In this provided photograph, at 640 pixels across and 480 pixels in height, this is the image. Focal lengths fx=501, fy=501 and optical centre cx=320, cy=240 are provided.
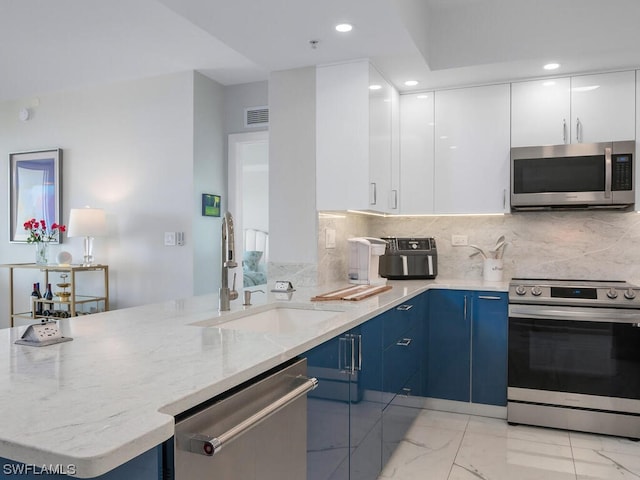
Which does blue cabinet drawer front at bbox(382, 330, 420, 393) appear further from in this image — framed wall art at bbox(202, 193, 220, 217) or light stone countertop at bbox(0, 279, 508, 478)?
framed wall art at bbox(202, 193, 220, 217)

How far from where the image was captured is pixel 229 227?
2.03 meters

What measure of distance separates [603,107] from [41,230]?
5015 millimetres

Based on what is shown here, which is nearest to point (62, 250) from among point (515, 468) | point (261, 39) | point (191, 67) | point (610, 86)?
point (191, 67)

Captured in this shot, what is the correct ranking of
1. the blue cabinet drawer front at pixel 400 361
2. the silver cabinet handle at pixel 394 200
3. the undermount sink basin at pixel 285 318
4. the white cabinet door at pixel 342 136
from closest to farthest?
the undermount sink basin at pixel 285 318
the blue cabinet drawer front at pixel 400 361
the white cabinet door at pixel 342 136
the silver cabinet handle at pixel 394 200

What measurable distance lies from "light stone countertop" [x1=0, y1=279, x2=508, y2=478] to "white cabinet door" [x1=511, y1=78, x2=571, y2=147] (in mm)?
2179

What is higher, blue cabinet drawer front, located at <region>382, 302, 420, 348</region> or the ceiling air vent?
the ceiling air vent

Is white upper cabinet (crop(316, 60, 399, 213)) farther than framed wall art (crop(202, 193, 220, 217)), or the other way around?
framed wall art (crop(202, 193, 220, 217))

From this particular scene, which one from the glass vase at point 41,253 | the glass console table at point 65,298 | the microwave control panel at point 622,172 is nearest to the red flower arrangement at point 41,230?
the glass vase at point 41,253

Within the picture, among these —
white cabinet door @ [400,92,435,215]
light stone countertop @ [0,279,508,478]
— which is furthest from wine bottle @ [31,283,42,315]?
white cabinet door @ [400,92,435,215]

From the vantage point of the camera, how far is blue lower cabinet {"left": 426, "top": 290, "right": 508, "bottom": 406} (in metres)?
3.21

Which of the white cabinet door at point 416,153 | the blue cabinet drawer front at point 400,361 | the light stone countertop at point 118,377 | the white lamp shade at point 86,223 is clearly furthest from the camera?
the white lamp shade at point 86,223

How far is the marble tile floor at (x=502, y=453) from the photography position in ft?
8.19

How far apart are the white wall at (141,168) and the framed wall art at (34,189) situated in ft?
0.30

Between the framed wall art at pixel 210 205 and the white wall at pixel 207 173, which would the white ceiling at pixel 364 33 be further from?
the framed wall art at pixel 210 205
